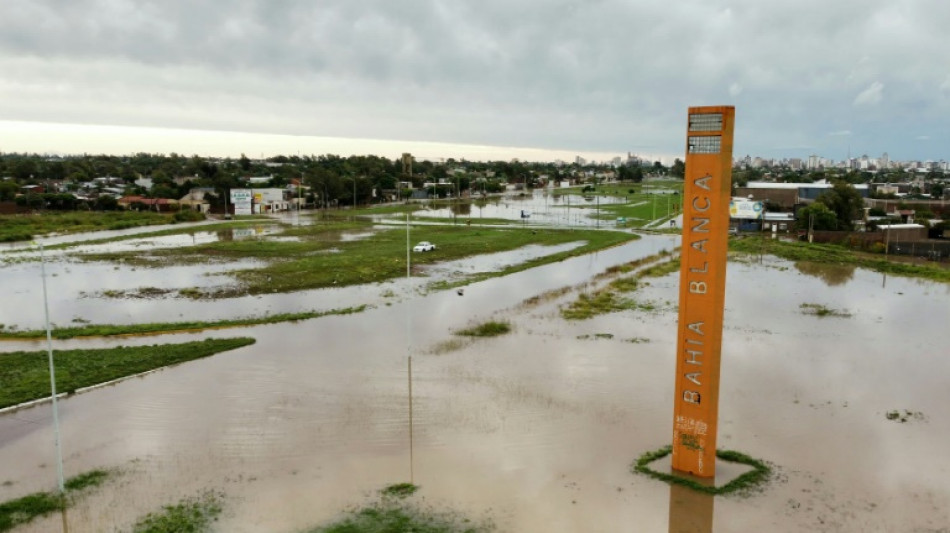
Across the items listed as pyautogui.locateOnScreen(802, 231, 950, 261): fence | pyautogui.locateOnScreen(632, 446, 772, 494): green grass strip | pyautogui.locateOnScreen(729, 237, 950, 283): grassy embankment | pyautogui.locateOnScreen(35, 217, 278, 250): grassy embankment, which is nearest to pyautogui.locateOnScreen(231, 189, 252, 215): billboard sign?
pyautogui.locateOnScreen(35, 217, 278, 250): grassy embankment

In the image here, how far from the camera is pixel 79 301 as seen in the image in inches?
1116

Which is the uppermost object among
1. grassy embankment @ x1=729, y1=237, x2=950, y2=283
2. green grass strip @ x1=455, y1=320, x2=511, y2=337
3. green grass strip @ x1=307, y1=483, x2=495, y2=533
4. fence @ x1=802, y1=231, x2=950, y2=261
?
fence @ x1=802, y1=231, x2=950, y2=261

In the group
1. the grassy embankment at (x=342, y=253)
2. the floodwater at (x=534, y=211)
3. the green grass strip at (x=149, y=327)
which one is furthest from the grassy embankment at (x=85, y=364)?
the floodwater at (x=534, y=211)

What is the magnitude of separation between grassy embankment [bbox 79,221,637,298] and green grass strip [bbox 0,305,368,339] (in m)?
5.19

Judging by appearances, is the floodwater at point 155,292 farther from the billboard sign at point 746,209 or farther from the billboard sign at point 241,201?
the billboard sign at point 241,201

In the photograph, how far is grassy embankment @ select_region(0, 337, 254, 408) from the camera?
17.1 m

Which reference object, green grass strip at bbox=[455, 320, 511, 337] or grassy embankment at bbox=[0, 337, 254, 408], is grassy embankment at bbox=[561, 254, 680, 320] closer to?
green grass strip at bbox=[455, 320, 511, 337]

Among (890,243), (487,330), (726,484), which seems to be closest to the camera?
(726,484)

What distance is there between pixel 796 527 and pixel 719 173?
21.6 ft

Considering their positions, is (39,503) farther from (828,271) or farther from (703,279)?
(828,271)

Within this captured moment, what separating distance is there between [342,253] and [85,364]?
2357 cm

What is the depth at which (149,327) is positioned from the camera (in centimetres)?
2361

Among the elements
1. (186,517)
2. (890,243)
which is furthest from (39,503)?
(890,243)

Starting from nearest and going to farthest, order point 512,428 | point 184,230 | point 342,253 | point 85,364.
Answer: point 512,428
point 85,364
point 342,253
point 184,230
